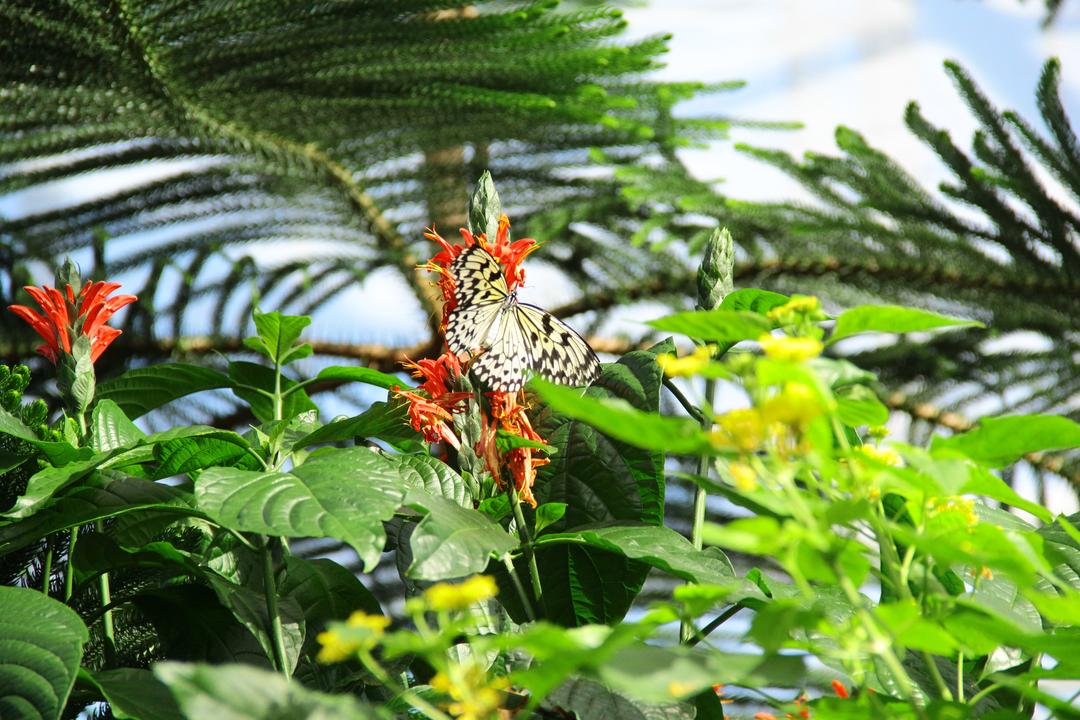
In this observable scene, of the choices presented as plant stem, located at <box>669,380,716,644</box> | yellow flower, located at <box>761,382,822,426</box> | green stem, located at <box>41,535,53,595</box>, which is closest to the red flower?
green stem, located at <box>41,535,53,595</box>

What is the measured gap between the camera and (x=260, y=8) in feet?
4.66

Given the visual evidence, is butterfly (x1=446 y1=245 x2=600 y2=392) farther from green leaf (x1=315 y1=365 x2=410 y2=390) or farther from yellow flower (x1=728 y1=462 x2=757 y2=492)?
yellow flower (x1=728 y1=462 x2=757 y2=492)

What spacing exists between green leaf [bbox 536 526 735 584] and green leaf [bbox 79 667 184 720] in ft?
0.72

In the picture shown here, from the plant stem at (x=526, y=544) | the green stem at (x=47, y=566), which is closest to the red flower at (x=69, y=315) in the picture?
the green stem at (x=47, y=566)

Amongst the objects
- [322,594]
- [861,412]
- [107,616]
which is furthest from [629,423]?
[107,616]

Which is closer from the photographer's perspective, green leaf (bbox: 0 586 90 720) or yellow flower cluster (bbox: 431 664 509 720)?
yellow flower cluster (bbox: 431 664 509 720)

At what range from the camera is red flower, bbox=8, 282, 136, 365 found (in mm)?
696

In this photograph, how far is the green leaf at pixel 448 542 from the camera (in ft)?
1.48

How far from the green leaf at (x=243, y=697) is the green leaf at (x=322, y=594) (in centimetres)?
29

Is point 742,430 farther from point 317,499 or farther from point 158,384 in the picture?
point 158,384

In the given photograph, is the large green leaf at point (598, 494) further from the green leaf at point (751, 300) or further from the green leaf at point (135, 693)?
the green leaf at point (135, 693)

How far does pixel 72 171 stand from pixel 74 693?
1.50m

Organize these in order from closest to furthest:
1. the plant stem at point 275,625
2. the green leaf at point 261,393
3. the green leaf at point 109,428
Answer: the plant stem at point 275,625 → the green leaf at point 109,428 → the green leaf at point 261,393

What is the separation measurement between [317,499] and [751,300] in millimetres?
301
